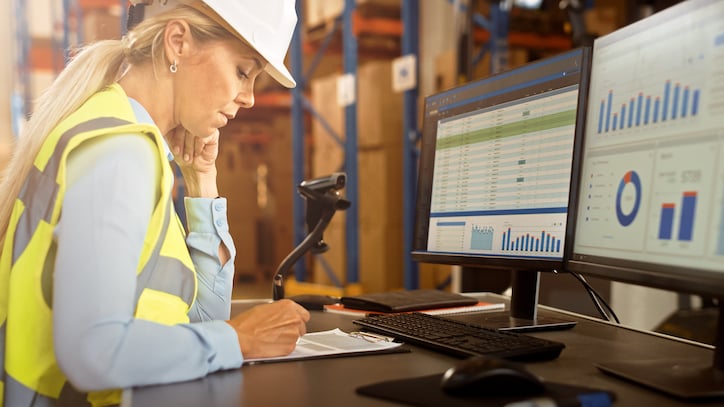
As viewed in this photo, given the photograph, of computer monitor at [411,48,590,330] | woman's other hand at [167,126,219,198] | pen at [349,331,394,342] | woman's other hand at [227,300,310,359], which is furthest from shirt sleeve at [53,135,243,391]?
computer monitor at [411,48,590,330]

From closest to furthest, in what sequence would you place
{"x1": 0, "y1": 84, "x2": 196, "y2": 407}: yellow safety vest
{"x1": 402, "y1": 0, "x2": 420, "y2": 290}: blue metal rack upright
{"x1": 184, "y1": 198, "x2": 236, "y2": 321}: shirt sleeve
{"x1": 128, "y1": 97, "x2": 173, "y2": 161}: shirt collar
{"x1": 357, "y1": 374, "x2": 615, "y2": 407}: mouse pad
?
{"x1": 357, "y1": 374, "x2": 615, "y2": 407}: mouse pad < {"x1": 0, "y1": 84, "x2": 196, "y2": 407}: yellow safety vest < {"x1": 128, "y1": 97, "x2": 173, "y2": 161}: shirt collar < {"x1": 184, "y1": 198, "x2": 236, "y2": 321}: shirt sleeve < {"x1": 402, "y1": 0, "x2": 420, "y2": 290}: blue metal rack upright

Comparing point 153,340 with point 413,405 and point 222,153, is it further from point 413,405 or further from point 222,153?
point 222,153

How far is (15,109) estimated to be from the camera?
317 inches

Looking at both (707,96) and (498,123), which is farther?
(498,123)

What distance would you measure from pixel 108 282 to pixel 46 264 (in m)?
0.17

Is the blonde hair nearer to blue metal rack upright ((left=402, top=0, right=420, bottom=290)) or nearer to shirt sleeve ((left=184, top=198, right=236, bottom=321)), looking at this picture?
shirt sleeve ((left=184, top=198, right=236, bottom=321))

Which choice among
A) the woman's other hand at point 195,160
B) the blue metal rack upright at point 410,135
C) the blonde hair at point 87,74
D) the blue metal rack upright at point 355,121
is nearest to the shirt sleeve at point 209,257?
the woman's other hand at point 195,160

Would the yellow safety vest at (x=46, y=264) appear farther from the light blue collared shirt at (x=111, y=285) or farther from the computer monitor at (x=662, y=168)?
the computer monitor at (x=662, y=168)

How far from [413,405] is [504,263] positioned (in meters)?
0.63

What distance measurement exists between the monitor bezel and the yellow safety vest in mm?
667

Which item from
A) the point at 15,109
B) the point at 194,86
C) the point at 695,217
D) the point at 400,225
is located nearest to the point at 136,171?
the point at 194,86

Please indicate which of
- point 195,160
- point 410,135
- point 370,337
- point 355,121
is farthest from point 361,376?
point 355,121

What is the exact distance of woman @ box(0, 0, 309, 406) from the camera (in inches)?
34.7

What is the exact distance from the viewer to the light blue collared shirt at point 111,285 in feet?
2.86
